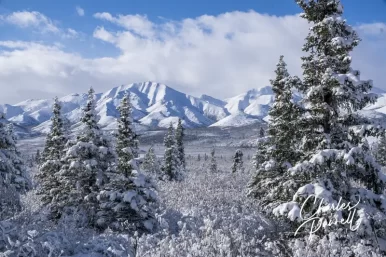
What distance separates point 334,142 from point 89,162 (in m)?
13.0

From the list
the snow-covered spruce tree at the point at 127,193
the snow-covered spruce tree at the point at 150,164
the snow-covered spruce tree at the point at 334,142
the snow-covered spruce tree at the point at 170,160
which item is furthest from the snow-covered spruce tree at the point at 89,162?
the snow-covered spruce tree at the point at 150,164

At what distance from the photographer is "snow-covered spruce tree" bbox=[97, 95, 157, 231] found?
17.0 m

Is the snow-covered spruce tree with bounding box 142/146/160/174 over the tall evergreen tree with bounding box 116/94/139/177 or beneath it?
beneath

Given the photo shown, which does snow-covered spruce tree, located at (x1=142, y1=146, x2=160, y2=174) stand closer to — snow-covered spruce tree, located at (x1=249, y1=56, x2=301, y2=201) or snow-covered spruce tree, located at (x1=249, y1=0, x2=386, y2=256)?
snow-covered spruce tree, located at (x1=249, y1=56, x2=301, y2=201)

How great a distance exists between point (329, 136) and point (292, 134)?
4.37 ft

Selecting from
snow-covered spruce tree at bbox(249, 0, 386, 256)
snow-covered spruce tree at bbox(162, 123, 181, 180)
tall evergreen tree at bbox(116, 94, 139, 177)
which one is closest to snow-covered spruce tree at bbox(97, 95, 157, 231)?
tall evergreen tree at bbox(116, 94, 139, 177)

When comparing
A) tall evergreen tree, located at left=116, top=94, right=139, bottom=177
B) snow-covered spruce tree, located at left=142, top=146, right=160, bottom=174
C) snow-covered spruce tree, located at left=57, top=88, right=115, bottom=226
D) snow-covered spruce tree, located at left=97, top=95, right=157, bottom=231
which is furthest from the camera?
snow-covered spruce tree, located at left=142, top=146, right=160, bottom=174

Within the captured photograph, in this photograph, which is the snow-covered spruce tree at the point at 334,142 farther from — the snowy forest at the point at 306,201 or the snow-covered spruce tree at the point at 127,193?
the snow-covered spruce tree at the point at 127,193

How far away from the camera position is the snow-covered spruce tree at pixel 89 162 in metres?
19.4

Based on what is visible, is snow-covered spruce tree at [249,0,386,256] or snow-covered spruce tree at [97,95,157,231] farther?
snow-covered spruce tree at [97,95,157,231]

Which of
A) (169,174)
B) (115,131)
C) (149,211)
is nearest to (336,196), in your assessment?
(149,211)

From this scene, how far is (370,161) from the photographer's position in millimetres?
10570

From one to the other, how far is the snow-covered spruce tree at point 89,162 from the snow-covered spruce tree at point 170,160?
29.1 metres

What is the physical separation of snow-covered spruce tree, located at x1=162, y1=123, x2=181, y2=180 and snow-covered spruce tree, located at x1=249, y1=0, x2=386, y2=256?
3783cm
